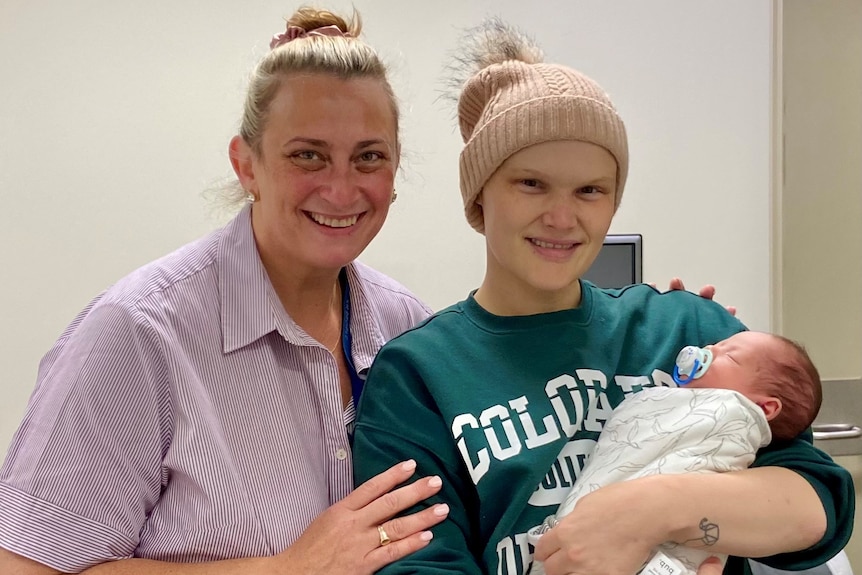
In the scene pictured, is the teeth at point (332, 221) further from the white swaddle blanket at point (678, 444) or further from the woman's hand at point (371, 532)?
the white swaddle blanket at point (678, 444)

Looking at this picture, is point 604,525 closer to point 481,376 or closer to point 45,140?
point 481,376

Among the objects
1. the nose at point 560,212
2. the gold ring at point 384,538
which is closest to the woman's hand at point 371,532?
the gold ring at point 384,538

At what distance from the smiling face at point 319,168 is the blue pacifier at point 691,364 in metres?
0.61

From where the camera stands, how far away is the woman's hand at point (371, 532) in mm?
1086

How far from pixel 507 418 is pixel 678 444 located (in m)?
0.26

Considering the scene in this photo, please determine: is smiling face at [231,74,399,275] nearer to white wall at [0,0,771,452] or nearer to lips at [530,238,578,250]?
lips at [530,238,578,250]

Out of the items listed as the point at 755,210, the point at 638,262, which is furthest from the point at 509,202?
the point at 755,210

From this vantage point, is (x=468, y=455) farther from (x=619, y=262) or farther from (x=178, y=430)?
(x=619, y=262)

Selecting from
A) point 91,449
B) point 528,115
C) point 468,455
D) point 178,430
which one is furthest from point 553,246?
point 91,449

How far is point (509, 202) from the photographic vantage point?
116cm

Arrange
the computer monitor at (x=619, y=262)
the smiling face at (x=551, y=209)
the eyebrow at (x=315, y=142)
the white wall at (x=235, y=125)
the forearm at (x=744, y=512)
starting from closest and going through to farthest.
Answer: the forearm at (x=744, y=512) → the smiling face at (x=551, y=209) → the eyebrow at (x=315, y=142) → the computer monitor at (x=619, y=262) → the white wall at (x=235, y=125)

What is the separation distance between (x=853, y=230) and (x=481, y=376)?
2062mm

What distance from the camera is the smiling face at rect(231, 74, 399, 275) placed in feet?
4.22

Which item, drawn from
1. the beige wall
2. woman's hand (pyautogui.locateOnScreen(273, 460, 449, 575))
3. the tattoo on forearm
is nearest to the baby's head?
the tattoo on forearm
